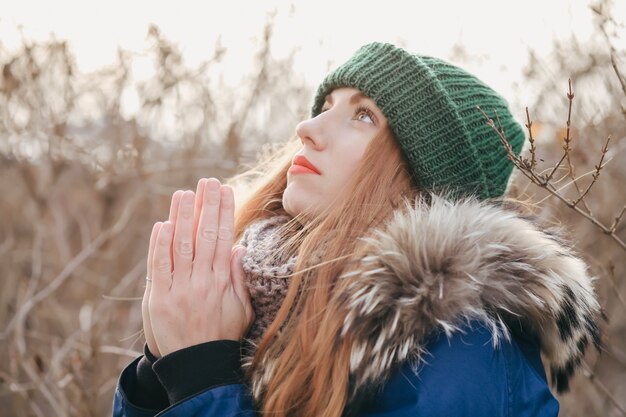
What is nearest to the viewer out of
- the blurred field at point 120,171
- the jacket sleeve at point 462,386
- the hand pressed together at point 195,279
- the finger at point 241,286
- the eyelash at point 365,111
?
the jacket sleeve at point 462,386

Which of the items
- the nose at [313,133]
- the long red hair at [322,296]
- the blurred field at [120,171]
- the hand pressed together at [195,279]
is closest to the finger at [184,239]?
the hand pressed together at [195,279]

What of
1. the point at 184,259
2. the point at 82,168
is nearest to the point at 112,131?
the point at 82,168

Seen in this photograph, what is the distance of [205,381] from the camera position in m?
1.42

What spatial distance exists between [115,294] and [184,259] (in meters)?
2.28

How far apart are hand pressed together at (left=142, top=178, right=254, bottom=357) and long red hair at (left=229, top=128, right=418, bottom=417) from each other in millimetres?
144

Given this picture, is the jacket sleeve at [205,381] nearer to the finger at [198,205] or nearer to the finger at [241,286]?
the finger at [241,286]

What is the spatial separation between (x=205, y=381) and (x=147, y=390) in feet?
1.15

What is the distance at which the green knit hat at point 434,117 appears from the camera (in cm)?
169

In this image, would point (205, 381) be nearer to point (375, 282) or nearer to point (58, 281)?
point (375, 282)

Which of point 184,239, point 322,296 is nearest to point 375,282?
point 322,296

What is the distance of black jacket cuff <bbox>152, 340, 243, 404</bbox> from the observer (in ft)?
4.64

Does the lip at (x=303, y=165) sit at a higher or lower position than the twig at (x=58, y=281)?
higher

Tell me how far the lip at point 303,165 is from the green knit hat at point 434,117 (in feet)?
0.84

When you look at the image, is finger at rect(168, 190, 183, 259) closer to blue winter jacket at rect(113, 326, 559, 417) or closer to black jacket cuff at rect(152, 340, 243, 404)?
Result: black jacket cuff at rect(152, 340, 243, 404)
